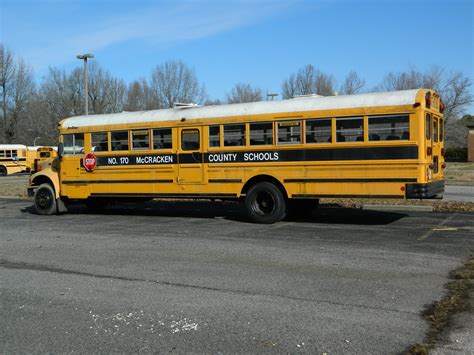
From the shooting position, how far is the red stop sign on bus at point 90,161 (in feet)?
45.6

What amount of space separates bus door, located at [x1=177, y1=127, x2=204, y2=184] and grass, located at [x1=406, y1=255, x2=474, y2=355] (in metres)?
6.74

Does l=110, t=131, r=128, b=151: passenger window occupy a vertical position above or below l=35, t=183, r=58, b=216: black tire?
above

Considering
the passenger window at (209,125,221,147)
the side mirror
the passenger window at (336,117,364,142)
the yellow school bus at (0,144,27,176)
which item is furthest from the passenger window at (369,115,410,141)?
the yellow school bus at (0,144,27,176)

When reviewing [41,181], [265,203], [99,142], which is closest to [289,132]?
[265,203]

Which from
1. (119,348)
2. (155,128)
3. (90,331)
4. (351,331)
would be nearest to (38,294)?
(90,331)

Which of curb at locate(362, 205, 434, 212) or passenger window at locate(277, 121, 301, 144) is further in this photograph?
curb at locate(362, 205, 434, 212)

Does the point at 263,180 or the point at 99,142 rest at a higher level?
the point at 99,142

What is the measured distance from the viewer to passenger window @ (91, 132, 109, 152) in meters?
13.8

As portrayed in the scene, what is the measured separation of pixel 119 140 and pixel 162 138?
1.35 meters

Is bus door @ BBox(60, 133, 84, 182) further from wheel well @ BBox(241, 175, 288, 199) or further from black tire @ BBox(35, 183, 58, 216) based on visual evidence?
wheel well @ BBox(241, 175, 288, 199)

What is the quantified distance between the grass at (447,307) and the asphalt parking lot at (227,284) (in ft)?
0.33

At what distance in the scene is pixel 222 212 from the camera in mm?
14117

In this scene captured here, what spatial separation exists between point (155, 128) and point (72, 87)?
54250 mm

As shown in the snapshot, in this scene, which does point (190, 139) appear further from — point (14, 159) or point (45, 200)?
point (14, 159)
